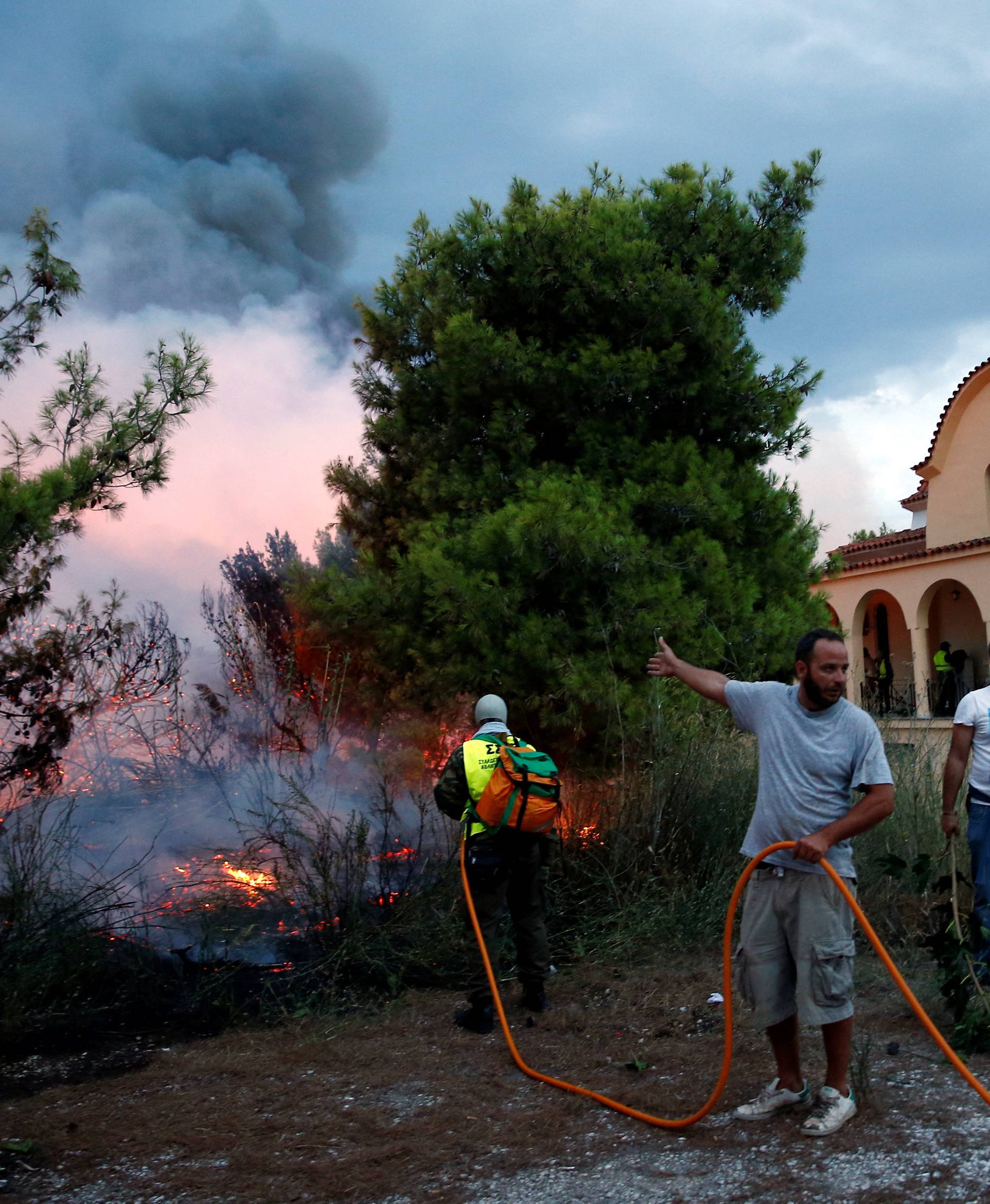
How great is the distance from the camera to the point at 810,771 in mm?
3521

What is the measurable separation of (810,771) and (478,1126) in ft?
6.26

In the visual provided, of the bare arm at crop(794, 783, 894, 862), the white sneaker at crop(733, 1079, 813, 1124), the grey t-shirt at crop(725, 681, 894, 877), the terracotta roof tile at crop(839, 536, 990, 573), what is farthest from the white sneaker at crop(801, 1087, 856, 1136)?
the terracotta roof tile at crop(839, 536, 990, 573)

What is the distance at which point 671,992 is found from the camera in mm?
5523

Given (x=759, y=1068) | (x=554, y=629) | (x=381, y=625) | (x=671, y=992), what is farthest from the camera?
(x=381, y=625)

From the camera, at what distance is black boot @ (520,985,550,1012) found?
5352 millimetres

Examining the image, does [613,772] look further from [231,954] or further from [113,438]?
[113,438]

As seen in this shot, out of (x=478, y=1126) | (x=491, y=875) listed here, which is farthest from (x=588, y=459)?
(x=478, y=1126)

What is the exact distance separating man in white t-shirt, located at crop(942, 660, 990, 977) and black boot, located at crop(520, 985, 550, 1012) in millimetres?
2225

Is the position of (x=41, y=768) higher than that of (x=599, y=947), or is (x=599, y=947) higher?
(x=41, y=768)

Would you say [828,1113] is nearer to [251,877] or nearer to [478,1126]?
[478,1126]

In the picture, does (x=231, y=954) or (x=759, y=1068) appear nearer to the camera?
(x=759, y=1068)

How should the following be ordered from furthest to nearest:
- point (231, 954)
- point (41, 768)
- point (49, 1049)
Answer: point (41, 768)
point (231, 954)
point (49, 1049)

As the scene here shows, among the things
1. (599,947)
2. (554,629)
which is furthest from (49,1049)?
(554,629)

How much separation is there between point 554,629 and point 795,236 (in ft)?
15.9
